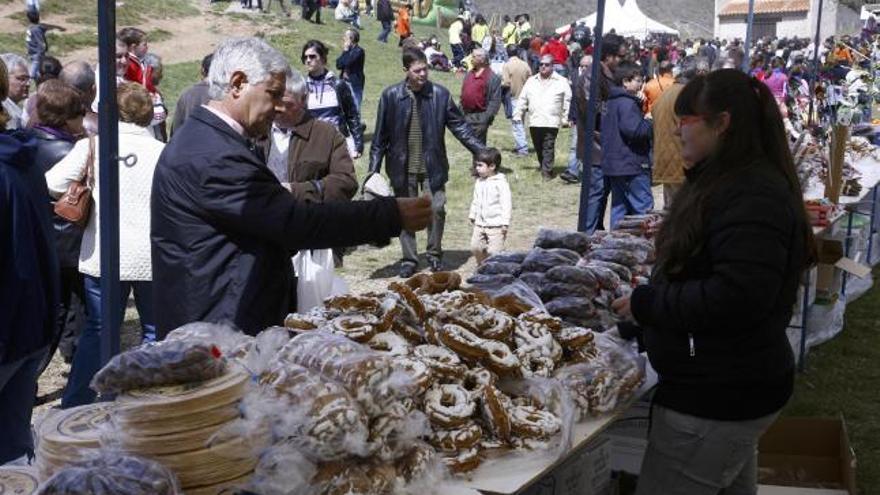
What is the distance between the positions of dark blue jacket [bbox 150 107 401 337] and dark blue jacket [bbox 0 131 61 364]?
0.59 meters

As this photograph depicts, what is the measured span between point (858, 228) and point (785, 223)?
629cm

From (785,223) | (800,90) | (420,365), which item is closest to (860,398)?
(785,223)

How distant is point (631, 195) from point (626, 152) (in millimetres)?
372

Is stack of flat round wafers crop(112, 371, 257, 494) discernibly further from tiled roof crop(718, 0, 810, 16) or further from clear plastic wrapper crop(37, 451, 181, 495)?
tiled roof crop(718, 0, 810, 16)

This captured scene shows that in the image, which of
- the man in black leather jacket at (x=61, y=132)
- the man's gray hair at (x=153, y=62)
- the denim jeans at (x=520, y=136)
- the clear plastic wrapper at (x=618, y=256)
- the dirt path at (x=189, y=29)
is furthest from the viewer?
the dirt path at (x=189, y=29)

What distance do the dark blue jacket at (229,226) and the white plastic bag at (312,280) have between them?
533mm

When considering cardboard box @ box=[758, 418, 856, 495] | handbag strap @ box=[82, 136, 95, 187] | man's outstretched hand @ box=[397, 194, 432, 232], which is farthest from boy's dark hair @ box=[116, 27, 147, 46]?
man's outstretched hand @ box=[397, 194, 432, 232]

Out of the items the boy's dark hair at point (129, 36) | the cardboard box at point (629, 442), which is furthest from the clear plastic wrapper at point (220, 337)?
the boy's dark hair at point (129, 36)

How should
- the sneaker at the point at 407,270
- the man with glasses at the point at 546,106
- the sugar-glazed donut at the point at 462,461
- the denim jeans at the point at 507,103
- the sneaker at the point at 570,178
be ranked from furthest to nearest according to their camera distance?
1. the denim jeans at the point at 507,103
2. the sneaker at the point at 570,178
3. the man with glasses at the point at 546,106
4. the sneaker at the point at 407,270
5. the sugar-glazed donut at the point at 462,461

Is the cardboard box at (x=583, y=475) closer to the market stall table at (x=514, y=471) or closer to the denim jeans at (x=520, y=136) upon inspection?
the market stall table at (x=514, y=471)

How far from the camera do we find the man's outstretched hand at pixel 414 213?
289cm

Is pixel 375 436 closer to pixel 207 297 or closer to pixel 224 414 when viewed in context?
pixel 224 414

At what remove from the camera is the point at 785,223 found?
2.62 metres

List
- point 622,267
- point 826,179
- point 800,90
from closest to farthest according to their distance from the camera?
point 622,267
point 826,179
point 800,90
